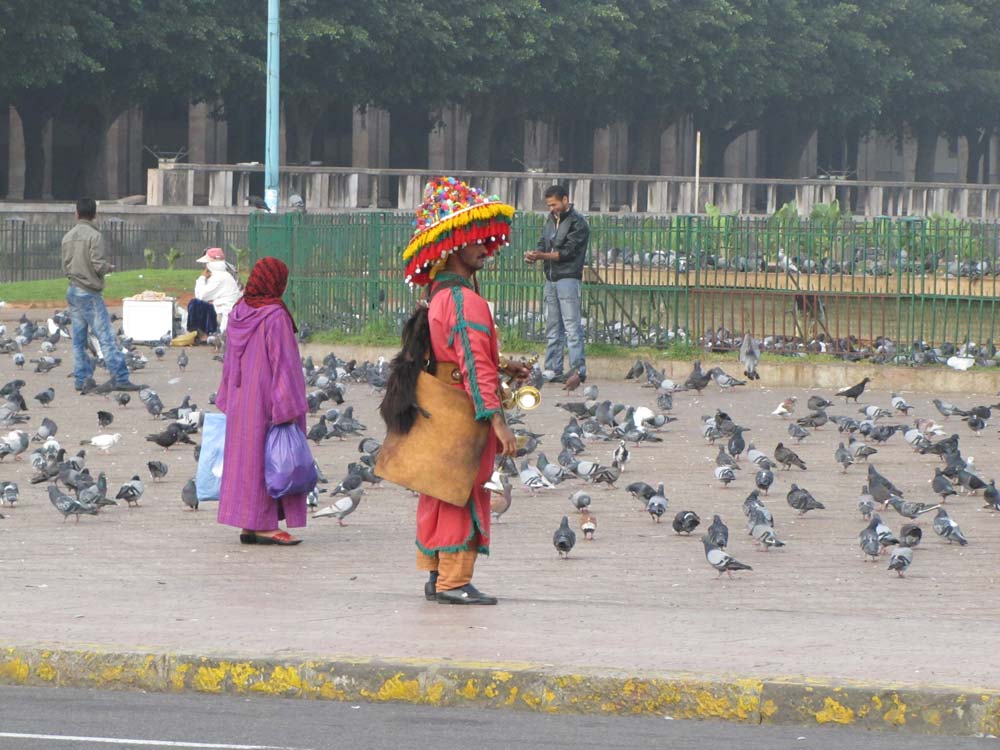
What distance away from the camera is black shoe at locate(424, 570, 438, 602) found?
342 inches

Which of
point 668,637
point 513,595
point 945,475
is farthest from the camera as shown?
point 945,475

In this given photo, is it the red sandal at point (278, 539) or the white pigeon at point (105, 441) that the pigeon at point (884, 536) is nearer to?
the red sandal at point (278, 539)

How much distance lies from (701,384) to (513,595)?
9949 millimetres

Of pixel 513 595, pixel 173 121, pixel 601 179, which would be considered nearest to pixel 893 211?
pixel 601 179

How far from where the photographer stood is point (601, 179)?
171 ft

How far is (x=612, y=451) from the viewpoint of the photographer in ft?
49.1

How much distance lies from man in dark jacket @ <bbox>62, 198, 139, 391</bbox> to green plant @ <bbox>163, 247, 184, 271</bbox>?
17.8 meters

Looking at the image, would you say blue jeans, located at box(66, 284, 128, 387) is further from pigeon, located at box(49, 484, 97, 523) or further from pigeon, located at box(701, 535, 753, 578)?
pigeon, located at box(701, 535, 753, 578)

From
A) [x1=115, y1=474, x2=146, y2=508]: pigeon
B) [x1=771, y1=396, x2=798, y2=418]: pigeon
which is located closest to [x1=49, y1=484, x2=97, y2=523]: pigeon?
[x1=115, y1=474, x2=146, y2=508]: pigeon

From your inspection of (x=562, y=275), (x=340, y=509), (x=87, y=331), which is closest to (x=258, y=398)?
(x=340, y=509)

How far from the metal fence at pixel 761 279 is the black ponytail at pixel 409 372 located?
1176 centimetres

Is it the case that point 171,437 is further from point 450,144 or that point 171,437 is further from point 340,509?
point 450,144

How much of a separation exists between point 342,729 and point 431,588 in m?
1.92

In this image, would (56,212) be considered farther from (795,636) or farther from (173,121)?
(795,636)
